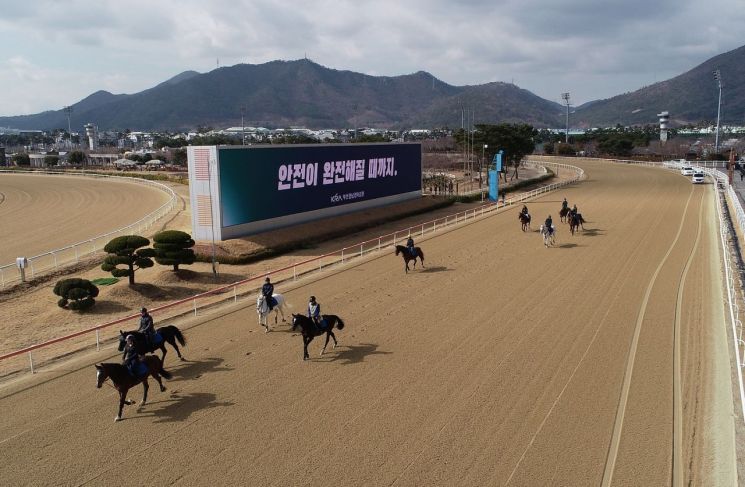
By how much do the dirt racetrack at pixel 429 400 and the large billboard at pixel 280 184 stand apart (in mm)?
9118

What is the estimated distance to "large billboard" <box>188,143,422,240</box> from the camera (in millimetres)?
24781

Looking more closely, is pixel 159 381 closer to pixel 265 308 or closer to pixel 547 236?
A: pixel 265 308

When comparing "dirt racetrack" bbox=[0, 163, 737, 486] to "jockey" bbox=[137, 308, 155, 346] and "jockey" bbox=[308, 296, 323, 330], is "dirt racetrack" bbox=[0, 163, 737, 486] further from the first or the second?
"jockey" bbox=[137, 308, 155, 346]

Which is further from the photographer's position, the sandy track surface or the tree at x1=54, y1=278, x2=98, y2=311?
the sandy track surface

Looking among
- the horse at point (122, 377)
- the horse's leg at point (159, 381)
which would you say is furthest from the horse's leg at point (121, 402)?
the horse's leg at point (159, 381)

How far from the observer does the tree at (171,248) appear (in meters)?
20.3

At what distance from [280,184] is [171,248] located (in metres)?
8.47

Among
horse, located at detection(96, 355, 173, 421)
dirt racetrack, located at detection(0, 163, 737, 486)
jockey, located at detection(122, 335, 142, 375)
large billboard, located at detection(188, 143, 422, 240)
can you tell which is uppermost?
large billboard, located at detection(188, 143, 422, 240)

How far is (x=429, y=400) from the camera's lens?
10.0 metres

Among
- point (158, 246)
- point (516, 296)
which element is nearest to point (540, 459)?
point (516, 296)

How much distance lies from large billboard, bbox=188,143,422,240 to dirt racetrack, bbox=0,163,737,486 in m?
9.12

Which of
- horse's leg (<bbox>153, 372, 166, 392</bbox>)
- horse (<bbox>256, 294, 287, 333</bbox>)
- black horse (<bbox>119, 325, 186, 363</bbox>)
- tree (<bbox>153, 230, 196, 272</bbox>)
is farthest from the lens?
tree (<bbox>153, 230, 196, 272</bbox>)

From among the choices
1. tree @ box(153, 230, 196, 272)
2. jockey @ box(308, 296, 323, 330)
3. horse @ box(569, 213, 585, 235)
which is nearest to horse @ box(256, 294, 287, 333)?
jockey @ box(308, 296, 323, 330)

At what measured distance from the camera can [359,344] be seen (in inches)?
515
